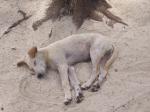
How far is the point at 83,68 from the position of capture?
5.64 meters

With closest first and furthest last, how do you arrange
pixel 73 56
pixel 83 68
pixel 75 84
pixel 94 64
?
1. pixel 75 84
2. pixel 94 64
3. pixel 83 68
4. pixel 73 56

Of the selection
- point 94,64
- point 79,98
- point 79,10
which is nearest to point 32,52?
point 94,64

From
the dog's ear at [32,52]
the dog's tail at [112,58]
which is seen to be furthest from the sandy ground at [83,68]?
the dog's ear at [32,52]

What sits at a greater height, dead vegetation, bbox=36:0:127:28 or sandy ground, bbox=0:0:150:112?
dead vegetation, bbox=36:0:127:28

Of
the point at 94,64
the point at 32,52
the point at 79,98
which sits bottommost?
the point at 79,98

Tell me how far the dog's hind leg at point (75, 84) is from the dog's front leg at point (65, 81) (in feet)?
0.21

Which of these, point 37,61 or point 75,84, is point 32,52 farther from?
point 75,84

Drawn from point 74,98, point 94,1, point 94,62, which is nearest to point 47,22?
point 94,1

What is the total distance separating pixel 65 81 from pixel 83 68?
0.37 metres

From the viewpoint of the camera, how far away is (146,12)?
6477 mm

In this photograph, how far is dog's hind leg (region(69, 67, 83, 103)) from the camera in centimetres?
511

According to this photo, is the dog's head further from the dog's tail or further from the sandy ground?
the dog's tail

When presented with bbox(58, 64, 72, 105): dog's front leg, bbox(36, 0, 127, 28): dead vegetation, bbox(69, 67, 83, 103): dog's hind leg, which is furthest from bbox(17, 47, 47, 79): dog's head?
bbox(36, 0, 127, 28): dead vegetation

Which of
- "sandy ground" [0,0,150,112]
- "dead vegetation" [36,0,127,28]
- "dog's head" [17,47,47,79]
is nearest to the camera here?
"sandy ground" [0,0,150,112]
